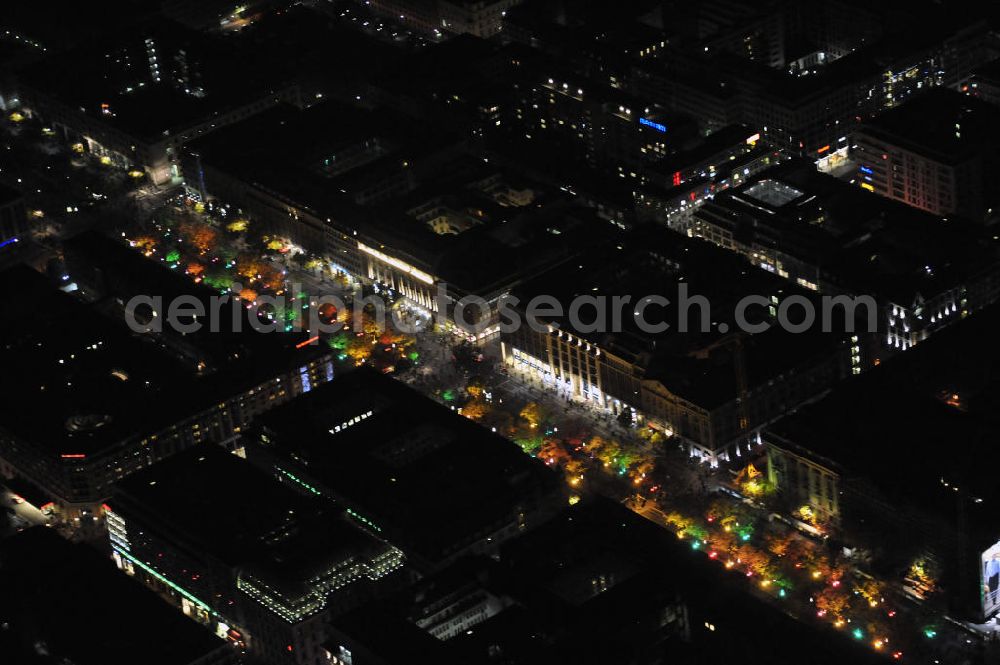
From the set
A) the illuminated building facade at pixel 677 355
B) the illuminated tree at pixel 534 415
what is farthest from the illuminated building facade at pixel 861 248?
the illuminated tree at pixel 534 415

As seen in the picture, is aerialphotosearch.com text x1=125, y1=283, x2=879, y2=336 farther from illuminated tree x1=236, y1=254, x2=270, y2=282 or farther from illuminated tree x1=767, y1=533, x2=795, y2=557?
illuminated tree x1=767, y1=533, x2=795, y2=557

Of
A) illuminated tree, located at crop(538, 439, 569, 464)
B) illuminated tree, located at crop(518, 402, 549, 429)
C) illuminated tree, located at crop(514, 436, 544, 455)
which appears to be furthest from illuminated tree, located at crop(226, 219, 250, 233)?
illuminated tree, located at crop(538, 439, 569, 464)

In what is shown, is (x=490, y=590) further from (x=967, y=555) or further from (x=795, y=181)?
(x=795, y=181)

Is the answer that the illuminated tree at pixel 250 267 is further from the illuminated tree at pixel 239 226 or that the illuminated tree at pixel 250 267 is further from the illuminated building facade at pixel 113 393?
the illuminated building facade at pixel 113 393

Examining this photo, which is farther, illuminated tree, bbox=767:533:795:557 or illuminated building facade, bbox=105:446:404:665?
illuminated tree, bbox=767:533:795:557

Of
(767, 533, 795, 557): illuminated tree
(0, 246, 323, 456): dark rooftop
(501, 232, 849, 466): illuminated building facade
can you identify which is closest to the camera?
(767, 533, 795, 557): illuminated tree

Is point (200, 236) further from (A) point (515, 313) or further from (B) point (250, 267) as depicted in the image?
(A) point (515, 313)

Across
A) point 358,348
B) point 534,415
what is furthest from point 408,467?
point 358,348
